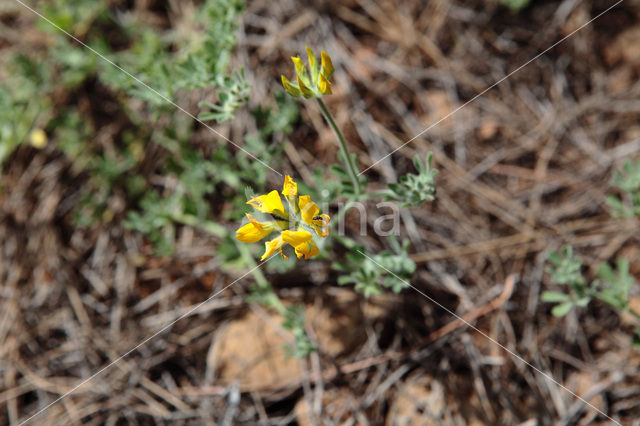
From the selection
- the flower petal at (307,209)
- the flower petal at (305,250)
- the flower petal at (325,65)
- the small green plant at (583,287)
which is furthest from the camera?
the small green plant at (583,287)

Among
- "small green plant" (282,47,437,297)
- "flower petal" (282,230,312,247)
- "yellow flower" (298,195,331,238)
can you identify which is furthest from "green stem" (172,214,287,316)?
"flower petal" (282,230,312,247)

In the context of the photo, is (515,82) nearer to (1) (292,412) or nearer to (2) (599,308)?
(2) (599,308)

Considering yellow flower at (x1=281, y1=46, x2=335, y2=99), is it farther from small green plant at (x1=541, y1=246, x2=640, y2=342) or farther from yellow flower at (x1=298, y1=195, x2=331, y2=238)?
small green plant at (x1=541, y1=246, x2=640, y2=342)

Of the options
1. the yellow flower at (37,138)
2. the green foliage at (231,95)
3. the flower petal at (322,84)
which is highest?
the yellow flower at (37,138)

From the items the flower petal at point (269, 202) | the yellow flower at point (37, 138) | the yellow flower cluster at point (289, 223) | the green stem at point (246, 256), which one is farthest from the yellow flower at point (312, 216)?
the yellow flower at point (37, 138)

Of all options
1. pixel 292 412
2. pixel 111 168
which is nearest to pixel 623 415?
pixel 292 412

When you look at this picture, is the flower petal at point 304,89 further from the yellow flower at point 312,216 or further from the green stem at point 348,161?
the yellow flower at point 312,216

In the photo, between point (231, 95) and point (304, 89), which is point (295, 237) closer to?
point (304, 89)
